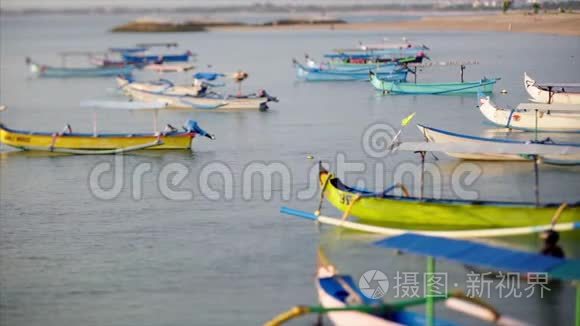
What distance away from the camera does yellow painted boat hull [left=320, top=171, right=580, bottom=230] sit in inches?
527

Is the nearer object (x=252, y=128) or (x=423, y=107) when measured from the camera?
(x=252, y=128)

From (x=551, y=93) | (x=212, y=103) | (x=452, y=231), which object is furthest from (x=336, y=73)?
(x=452, y=231)

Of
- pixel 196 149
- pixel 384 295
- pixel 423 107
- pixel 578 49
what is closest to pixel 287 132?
pixel 196 149

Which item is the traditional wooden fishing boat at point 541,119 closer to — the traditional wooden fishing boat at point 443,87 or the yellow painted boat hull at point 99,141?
the traditional wooden fishing boat at point 443,87

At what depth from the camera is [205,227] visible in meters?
15.6

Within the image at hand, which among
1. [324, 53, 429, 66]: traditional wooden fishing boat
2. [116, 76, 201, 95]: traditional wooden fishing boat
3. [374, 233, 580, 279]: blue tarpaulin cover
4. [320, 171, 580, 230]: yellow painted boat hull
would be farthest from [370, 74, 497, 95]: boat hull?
[374, 233, 580, 279]: blue tarpaulin cover

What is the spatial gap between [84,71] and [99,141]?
915 inches

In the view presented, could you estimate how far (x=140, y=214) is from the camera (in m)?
16.7

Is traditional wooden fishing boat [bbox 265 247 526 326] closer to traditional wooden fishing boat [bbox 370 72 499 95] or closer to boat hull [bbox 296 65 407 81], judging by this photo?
traditional wooden fishing boat [bbox 370 72 499 95]

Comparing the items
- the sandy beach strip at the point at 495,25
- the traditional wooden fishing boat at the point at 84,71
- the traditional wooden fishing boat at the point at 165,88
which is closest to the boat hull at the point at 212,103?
the traditional wooden fishing boat at the point at 165,88

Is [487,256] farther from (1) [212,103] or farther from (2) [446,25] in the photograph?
(2) [446,25]

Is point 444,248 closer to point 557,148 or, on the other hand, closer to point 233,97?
point 557,148

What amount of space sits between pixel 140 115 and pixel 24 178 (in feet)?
31.0

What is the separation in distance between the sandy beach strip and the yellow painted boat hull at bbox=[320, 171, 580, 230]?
82.4 ft
